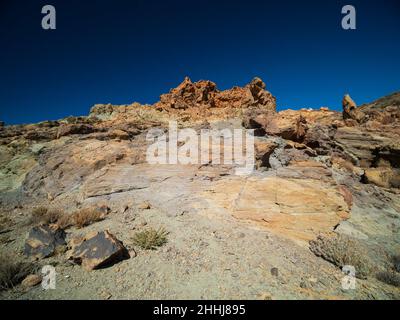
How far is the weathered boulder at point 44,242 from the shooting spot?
489cm

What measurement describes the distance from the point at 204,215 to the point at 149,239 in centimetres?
197

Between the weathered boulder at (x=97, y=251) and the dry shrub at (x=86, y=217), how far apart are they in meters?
1.32

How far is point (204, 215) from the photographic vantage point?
271 inches

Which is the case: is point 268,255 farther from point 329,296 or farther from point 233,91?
point 233,91

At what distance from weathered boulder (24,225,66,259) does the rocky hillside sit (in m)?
0.03

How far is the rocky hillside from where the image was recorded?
4328 mm

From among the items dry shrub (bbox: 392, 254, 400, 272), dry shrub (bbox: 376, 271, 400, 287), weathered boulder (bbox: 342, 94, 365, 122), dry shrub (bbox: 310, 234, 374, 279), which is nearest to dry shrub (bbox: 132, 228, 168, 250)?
dry shrub (bbox: 310, 234, 374, 279)

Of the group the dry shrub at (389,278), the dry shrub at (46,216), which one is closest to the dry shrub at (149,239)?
the dry shrub at (46,216)

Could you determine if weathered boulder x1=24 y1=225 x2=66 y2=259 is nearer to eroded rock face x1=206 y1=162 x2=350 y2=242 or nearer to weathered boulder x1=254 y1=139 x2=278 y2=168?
eroded rock face x1=206 y1=162 x2=350 y2=242

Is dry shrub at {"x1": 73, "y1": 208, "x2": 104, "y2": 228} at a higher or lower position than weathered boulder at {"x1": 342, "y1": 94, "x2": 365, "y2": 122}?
lower

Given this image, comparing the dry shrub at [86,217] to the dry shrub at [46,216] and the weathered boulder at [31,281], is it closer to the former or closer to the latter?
the dry shrub at [46,216]

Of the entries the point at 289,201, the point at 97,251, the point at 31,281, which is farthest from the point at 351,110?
the point at 31,281

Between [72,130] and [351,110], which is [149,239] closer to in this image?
[72,130]
